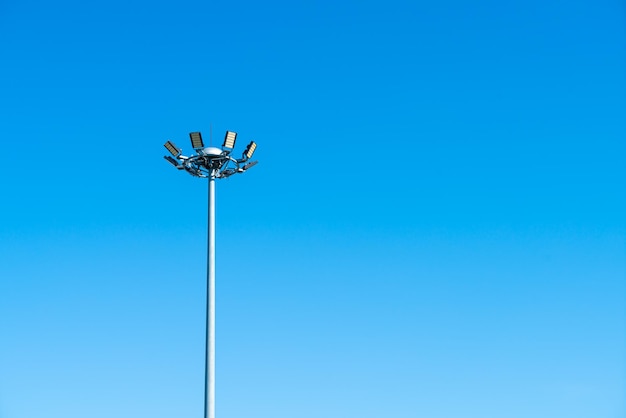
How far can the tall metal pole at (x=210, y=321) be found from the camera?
192 feet

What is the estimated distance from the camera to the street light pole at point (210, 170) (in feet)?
196

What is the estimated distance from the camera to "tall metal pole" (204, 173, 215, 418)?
58656 mm

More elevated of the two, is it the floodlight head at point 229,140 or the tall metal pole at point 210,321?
the floodlight head at point 229,140

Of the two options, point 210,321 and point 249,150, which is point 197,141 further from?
point 210,321

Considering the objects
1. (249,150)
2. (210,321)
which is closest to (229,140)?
(249,150)

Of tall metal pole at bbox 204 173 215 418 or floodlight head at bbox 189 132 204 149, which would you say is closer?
tall metal pole at bbox 204 173 215 418

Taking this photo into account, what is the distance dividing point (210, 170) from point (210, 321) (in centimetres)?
853

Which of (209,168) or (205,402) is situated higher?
(209,168)

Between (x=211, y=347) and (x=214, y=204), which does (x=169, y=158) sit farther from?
(x=211, y=347)

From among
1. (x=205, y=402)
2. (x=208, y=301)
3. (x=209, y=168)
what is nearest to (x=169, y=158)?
(x=209, y=168)

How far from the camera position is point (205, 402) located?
58.7 meters

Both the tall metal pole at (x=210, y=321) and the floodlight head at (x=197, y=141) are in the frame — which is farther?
the floodlight head at (x=197, y=141)

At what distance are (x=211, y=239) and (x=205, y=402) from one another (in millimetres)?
8786

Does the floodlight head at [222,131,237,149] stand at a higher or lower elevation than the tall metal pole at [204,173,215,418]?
higher
